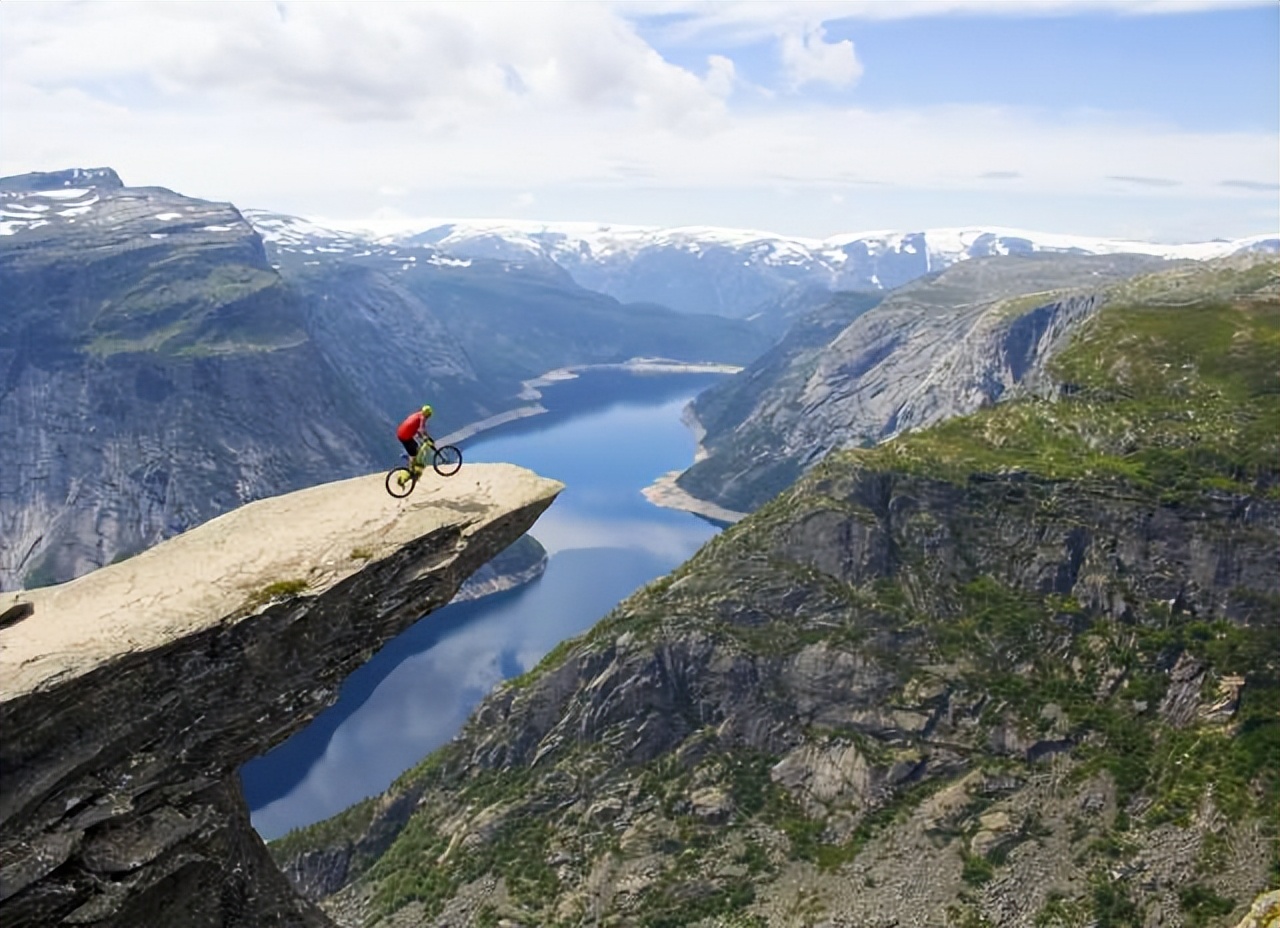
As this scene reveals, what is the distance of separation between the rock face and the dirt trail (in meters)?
0.08

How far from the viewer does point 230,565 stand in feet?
120

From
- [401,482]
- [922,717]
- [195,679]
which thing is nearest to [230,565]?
[195,679]

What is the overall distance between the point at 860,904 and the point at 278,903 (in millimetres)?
75587

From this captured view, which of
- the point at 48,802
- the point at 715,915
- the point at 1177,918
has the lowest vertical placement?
the point at 715,915

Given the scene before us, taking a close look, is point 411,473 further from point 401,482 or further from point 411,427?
point 411,427

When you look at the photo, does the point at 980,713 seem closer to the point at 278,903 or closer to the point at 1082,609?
the point at 1082,609

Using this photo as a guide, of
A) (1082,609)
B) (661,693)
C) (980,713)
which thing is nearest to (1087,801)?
(980,713)

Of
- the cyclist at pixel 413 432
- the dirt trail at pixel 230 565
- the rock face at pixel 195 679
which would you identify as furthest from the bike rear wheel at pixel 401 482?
the rock face at pixel 195 679

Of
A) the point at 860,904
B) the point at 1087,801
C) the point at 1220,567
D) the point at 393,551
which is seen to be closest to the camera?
the point at 393,551

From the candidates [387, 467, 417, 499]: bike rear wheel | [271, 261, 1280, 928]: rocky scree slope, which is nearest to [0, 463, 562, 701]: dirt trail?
[387, 467, 417, 499]: bike rear wheel

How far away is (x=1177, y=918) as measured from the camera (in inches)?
3649

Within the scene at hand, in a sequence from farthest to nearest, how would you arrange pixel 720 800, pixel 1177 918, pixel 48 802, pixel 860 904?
pixel 720 800 → pixel 860 904 → pixel 1177 918 → pixel 48 802

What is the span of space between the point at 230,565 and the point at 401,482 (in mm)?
7499

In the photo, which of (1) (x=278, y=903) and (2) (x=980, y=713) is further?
(2) (x=980, y=713)
